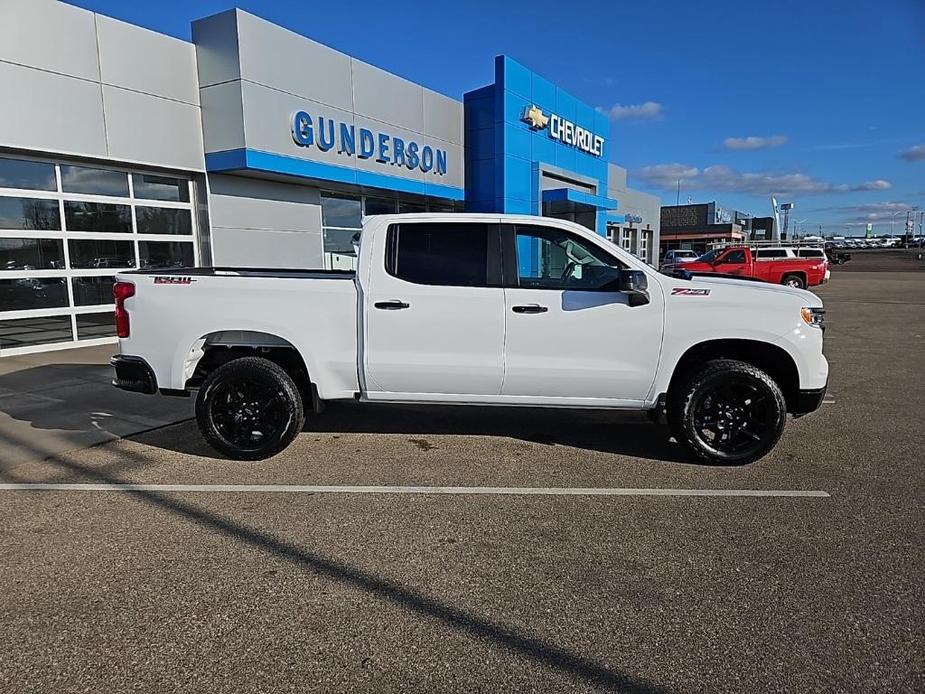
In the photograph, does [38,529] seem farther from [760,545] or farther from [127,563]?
[760,545]

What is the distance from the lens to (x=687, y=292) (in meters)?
5.02

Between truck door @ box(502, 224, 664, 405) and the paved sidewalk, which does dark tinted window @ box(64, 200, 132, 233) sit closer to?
the paved sidewalk

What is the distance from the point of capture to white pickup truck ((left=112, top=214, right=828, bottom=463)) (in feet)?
16.5

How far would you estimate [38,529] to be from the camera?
4.00m

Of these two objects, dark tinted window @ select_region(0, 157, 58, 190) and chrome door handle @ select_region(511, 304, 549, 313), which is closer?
chrome door handle @ select_region(511, 304, 549, 313)

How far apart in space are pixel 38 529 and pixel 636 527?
148 inches

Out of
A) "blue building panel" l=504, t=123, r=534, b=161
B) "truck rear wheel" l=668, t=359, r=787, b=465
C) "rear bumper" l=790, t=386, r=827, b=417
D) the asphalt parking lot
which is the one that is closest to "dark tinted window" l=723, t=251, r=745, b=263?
"blue building panel" l=504, t=123, r=534, b=161

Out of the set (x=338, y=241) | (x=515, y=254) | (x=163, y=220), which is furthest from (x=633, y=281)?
(x=338, y=241)

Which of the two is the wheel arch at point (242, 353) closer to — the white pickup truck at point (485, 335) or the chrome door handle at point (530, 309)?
the white pickup truck at point (485, 335)

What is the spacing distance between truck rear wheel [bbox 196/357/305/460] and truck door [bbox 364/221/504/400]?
692mm

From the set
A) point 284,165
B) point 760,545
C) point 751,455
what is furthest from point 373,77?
point 760,545

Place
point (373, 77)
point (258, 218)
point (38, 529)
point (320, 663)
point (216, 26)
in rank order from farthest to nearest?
point (373, 77) → point (258, 218) → point (216, 26) → point (38, 529) → point (320, 663)

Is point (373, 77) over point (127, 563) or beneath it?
over

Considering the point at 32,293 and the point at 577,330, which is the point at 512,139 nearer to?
the point at 32,293
